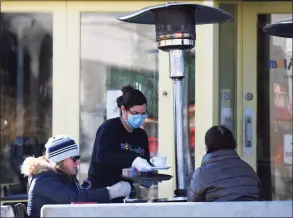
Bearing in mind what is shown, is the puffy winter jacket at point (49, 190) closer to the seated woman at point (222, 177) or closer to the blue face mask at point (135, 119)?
the seated woman at point (222, 177)

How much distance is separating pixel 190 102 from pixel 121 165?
2.02 meters

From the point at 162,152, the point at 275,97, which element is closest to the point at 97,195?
the point at 162,152

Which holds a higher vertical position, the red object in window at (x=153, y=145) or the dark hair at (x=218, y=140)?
the dark hair at (x=218, y=140)

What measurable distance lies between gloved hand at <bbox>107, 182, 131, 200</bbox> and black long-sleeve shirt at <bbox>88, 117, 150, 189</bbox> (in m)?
0.31

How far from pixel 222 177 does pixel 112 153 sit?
0.93 metres

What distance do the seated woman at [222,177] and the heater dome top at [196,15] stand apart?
0.86 m

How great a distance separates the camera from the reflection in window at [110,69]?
7.00 metres

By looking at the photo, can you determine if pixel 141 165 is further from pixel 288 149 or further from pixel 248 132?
pixel 288 149

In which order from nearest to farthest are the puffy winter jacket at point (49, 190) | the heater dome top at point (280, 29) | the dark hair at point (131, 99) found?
the puffy winter jacket at point (49, 190)
the heater dome top at point (280, 29)
the dark hair at point (131, 99)

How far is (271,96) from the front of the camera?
744cm

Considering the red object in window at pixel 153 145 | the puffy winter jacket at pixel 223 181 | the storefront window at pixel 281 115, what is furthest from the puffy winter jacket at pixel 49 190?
the storefront window at pixel 281 115

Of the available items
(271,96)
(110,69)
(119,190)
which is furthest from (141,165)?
(271,96)

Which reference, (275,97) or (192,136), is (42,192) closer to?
(192,136)

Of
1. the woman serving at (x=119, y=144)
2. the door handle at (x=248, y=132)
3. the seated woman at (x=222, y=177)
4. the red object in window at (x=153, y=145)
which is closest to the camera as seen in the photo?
the seated woman at (x=222, y=177)
